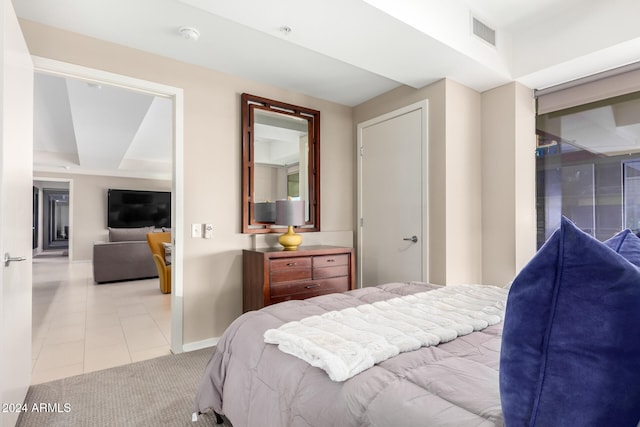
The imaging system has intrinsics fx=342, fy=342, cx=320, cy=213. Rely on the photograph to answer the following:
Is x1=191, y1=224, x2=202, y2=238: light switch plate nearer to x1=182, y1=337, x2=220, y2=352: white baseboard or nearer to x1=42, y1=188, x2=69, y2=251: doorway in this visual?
x1=182, y1=337, x2=220, y2=352: white baseboard

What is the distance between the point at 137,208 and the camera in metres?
9.34

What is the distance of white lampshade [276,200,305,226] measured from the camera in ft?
10.2

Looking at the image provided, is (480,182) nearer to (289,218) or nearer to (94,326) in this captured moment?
(289,218)

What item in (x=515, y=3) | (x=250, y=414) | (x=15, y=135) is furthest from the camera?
(x=515, y=3)

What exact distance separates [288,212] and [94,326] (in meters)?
2.42

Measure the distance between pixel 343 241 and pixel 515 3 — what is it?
2.61 meters

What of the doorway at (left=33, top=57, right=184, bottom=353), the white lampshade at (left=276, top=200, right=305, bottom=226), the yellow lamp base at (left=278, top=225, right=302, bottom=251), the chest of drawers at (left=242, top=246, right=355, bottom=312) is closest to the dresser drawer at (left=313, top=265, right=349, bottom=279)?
the chest of drawers at (left=242, top=246, right=355, bottom=312)

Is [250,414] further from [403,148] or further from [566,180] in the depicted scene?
[566,180]

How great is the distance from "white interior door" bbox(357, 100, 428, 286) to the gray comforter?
5.94 ft

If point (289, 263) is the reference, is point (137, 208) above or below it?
above

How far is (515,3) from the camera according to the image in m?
2.52

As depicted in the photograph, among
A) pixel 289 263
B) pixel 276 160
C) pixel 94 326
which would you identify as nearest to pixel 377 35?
pixel 276 160

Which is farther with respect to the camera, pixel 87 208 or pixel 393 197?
pixel 87 208

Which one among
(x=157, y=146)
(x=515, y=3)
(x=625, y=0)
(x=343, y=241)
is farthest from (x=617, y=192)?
(x=157, y=146)
